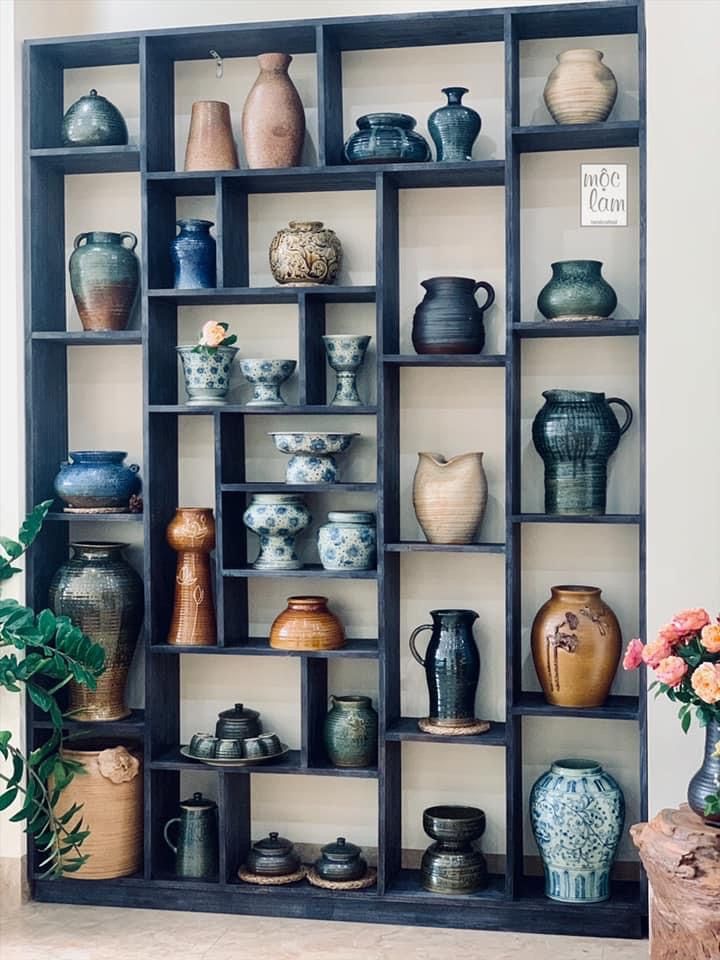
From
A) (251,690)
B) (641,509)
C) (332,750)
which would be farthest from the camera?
(251,690)

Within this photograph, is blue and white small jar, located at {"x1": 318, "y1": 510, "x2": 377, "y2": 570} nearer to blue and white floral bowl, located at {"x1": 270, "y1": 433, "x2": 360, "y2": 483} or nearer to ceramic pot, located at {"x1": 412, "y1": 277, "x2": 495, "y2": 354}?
blue and white floral bowl, located at {"x1": 270, "y1": 433, "x2": 360, "y2": 483}

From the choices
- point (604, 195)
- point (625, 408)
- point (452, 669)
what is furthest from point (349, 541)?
point (604, 195)

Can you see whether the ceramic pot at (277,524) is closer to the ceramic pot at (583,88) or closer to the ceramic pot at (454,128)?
the ceramic pot at (454,128)

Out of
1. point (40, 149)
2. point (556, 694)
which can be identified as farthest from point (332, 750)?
point (40, 149)

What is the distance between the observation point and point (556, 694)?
3543 millimetres

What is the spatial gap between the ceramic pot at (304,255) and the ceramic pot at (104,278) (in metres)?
0.46

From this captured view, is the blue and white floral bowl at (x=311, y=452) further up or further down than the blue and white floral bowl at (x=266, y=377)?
further down

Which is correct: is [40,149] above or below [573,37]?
below

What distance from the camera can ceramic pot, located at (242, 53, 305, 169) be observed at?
3.71 meters

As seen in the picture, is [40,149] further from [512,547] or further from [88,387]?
[512,547]

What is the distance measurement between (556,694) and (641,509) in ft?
1.81

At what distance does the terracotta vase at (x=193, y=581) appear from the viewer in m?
3.76

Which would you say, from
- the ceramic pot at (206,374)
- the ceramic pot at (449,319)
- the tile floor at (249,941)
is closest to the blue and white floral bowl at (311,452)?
the ceramic pot at (206,374)

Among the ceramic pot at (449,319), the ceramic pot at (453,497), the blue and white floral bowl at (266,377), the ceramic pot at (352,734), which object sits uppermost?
the ceramic pot at (449,319)
